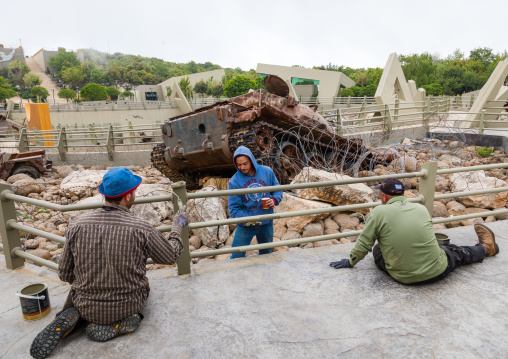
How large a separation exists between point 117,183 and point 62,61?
117m

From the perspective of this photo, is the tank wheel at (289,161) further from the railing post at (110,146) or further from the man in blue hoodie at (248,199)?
the railing post at (110,146)

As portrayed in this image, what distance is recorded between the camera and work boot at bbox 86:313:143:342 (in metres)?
2.44

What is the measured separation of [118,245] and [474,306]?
8.59 ft

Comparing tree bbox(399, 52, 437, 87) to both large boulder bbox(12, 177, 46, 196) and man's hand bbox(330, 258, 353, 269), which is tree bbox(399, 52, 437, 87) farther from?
man's hand bbox(330, 258, 353, 269)

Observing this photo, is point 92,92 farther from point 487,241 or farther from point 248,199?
point 487,241

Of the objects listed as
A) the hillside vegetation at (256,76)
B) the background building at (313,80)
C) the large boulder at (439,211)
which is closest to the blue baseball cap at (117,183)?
the large boulder at (439,211)

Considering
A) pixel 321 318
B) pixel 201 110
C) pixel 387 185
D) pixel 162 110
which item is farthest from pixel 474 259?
pixel 162 110

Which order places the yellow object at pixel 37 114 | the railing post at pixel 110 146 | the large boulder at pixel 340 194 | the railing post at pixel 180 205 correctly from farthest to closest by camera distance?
the yellow object at pixel 37 114
the railing post at pixel 110 146
the large boulder at pixel 340 194
the railing post at pixel 180 205

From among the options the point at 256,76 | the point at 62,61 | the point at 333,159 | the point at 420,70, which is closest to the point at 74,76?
the point at 62,61

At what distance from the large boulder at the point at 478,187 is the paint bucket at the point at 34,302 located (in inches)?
275

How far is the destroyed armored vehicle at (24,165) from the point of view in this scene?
11.3 meters

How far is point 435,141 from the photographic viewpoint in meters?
13.6

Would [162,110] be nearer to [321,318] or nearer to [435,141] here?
[435,141]

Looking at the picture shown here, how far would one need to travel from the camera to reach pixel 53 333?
233 cm
